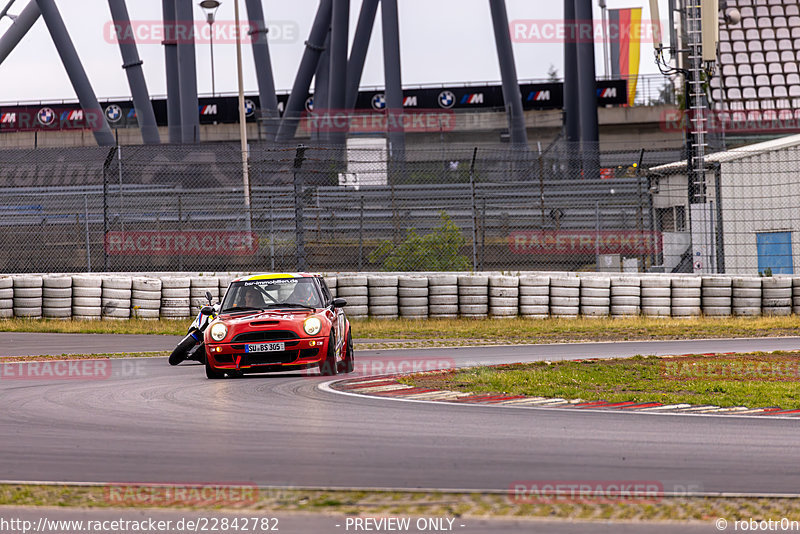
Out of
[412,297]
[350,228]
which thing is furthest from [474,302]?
[350,228]

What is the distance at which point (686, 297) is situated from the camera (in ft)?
61.8

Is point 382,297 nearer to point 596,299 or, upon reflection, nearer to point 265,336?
point 596,299

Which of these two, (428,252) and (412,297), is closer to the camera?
(412,297)

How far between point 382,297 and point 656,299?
5237 millimetres

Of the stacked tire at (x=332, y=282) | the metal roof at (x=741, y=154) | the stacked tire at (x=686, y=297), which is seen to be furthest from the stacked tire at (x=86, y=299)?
the metal roof at (x=741, y=154)

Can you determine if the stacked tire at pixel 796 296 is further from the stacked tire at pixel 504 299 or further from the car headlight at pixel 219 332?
the car headlight at pixel 219 332

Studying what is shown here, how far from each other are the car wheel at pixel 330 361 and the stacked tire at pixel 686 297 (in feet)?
32.5

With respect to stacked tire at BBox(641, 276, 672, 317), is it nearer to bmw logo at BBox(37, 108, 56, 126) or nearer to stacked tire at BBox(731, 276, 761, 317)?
stacked tire at BBox(731, 276, 761, 317)

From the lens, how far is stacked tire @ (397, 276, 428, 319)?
18.7 metres

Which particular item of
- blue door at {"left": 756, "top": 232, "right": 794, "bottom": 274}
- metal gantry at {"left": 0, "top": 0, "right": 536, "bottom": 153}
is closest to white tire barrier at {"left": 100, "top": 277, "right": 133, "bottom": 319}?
blue door at {"left": 756, "top": 232, "right": 794, "bottom": 274}

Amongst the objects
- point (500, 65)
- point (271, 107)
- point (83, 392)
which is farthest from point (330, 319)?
point (271, 107)

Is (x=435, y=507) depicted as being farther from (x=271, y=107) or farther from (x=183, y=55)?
(x=271, y=107)

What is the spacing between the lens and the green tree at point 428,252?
21375mm

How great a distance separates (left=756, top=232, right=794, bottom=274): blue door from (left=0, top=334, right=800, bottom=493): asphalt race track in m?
15.0
